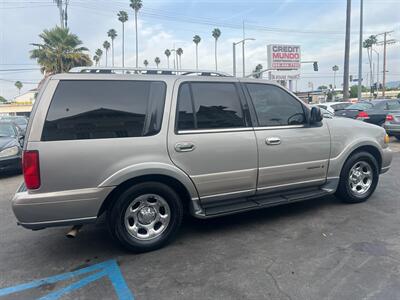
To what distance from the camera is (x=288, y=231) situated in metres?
4.21

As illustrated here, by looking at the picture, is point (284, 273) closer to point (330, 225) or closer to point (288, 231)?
point (288, 231)

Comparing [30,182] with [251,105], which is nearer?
[30,182]

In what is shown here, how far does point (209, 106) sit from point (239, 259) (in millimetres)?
1783

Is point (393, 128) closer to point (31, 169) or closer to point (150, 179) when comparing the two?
point (150, 179)

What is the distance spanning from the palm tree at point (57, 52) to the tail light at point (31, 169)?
79.4ft

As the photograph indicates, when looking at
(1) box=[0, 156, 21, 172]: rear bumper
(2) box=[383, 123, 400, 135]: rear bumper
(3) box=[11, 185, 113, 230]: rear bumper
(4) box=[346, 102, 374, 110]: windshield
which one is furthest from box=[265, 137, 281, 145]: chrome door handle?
(4) box=[346, 102, 374, 110]: windshield

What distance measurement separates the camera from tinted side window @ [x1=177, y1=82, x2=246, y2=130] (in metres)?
3.87

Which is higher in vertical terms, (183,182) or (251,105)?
(251,105)

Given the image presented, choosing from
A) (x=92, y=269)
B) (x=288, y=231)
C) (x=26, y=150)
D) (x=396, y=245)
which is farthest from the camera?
(x=288, y=231)

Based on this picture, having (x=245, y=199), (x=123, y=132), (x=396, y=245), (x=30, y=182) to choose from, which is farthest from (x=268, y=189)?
→ (x=30, y=182)

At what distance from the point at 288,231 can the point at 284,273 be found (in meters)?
1.07

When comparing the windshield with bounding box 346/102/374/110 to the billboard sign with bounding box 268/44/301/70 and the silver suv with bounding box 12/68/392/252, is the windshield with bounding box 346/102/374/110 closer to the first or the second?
the silver suv with bounding box 12/68/392/252

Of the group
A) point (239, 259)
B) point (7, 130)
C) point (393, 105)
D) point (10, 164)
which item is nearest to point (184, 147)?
point (239, 259)

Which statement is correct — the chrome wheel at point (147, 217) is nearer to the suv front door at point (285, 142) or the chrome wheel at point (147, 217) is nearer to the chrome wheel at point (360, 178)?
the suv front door at point (285, 142)
